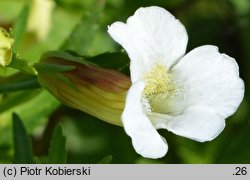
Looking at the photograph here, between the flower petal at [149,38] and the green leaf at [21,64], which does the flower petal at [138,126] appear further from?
the green leaf at [21,64]

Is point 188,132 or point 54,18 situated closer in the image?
point 188,132

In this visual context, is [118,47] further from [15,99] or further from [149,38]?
[149,38]

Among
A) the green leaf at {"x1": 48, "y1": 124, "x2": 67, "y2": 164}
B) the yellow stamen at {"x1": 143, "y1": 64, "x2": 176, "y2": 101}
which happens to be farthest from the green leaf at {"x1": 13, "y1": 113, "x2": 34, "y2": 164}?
the yellow stamen at {"x1": 143, "y1": 64, "x2": 176, "y2": 101}

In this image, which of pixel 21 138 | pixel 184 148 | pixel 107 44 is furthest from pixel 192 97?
pixel 107 44

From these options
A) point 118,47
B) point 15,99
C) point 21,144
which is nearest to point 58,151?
point 21,144

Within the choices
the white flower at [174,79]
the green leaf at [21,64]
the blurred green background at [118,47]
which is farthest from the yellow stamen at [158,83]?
the blurred green background at [118,47]
